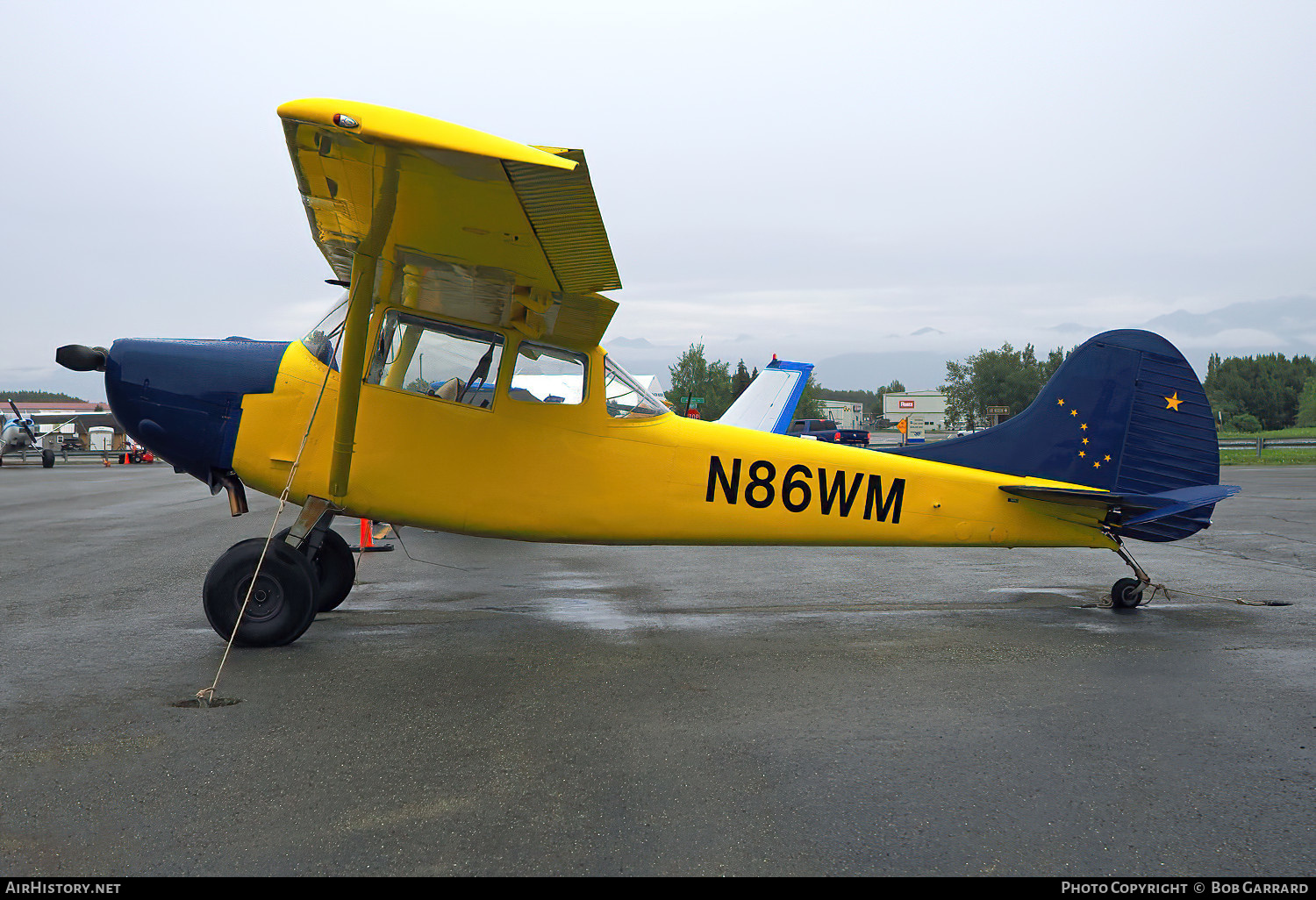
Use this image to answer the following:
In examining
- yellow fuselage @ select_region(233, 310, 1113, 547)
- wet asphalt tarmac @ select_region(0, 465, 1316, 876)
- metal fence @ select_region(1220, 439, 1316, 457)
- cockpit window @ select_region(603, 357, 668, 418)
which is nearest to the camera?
wet asphalt tarmac @ select_region(0, 465, 1316, 876)

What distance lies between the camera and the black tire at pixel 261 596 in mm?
5629

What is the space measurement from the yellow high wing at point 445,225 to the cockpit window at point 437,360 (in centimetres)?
8

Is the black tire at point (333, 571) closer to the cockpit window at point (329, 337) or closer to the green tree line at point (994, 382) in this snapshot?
the cockpit window at point (329, 337)

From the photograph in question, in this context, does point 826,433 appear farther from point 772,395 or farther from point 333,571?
point 333,571

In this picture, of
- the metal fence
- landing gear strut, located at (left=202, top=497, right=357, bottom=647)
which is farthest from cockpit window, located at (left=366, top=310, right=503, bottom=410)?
the metal fence

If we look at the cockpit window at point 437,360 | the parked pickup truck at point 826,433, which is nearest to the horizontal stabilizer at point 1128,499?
the cockpit window at point 437,360

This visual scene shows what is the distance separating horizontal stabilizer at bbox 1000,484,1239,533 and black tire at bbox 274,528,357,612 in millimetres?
5272

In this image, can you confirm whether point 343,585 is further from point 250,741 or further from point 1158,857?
point 1158,857

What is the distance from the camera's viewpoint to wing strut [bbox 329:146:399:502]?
17.8 feet

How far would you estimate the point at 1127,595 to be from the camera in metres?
7.20

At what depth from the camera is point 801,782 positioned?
11.6 ft

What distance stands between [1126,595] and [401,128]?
21.5ft

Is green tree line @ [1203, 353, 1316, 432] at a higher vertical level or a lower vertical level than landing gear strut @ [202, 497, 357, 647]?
higher

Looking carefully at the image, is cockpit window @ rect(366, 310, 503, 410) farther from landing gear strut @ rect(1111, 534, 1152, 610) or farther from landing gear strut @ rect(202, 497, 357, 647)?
landing gear strut @ rect(1111, 534, 1152, 610)
